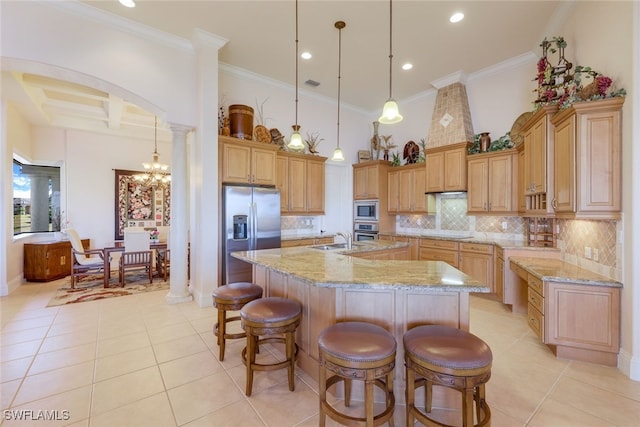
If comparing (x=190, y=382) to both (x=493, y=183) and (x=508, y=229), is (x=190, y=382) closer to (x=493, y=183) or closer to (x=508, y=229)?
(x=493, y=183)

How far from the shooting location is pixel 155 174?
21.4ft

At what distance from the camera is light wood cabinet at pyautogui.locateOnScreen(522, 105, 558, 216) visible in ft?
10.2

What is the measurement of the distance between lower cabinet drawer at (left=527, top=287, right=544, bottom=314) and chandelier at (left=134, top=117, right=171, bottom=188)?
7.05 metres

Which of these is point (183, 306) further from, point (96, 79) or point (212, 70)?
point (212, 70)

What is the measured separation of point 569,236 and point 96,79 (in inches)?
246

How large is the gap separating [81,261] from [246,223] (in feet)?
11.5

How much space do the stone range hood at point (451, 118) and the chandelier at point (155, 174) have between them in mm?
5991

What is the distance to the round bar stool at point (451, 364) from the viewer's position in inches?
56.9

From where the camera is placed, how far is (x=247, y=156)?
14.9 ft

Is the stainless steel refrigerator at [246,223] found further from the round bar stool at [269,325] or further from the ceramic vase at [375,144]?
the ceramic vase at [375,144]

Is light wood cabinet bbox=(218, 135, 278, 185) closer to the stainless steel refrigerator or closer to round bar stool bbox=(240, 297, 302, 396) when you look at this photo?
the stainless steel refrigerator

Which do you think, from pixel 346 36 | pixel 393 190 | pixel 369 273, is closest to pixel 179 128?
pixel 346 36

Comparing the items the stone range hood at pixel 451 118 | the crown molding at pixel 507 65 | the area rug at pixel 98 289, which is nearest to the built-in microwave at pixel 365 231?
the stone range hood at pixel 451 118

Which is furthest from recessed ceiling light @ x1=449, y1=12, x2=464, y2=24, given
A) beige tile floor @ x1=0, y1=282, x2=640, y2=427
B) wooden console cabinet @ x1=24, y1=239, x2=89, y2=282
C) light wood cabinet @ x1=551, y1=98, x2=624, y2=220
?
wooden console cabinet @ x1=24, y1=239, x2=89, y2=282
